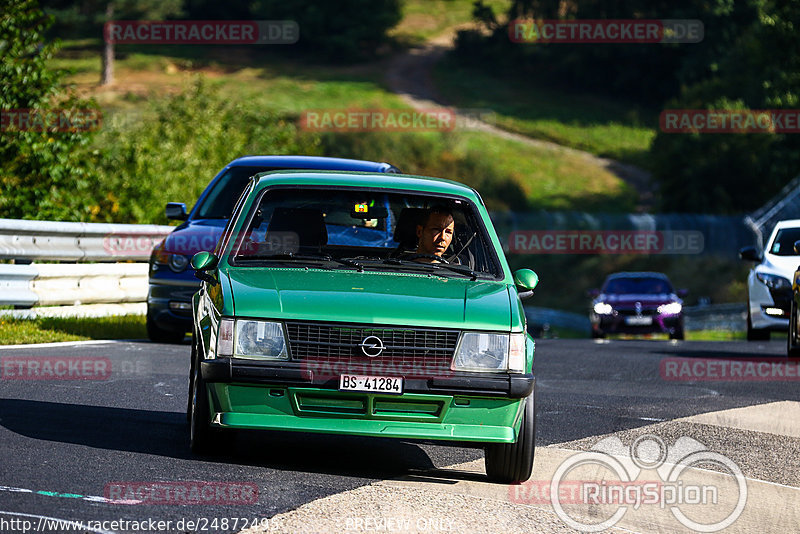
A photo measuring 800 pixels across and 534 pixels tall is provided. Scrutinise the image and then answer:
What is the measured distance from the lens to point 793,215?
146ft

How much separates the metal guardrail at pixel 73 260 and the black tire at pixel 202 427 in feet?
25.8

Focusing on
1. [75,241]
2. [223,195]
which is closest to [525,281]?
[223,195]

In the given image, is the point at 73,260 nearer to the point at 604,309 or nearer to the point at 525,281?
the point at 525,281

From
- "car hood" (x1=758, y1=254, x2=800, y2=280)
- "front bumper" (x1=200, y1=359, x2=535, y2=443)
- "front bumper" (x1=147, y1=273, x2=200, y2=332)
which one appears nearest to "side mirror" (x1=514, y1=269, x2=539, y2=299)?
"front bumper" (x1=200, y1=359, x2=535, y2=443)

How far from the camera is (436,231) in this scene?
28.2ft

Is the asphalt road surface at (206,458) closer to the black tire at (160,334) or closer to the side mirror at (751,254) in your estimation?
the black tire at (160,334)

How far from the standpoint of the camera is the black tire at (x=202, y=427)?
24.0ft

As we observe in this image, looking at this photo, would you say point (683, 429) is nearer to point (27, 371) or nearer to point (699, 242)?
point (27, 371)

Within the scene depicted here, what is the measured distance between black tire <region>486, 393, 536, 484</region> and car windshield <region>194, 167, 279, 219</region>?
7314 mm

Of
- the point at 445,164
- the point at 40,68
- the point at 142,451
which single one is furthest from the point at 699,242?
the point at 142,451

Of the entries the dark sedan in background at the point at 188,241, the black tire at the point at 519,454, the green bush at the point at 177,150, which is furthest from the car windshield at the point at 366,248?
the green bush at the point at 177,150

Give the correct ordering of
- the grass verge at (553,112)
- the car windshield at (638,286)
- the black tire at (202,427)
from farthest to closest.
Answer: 1. the grass verge at (553,112)
2. the car windshield at (638,286)
3. the black tire at (202,427)

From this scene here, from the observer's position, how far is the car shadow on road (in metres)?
7.65

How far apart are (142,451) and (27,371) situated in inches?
147
